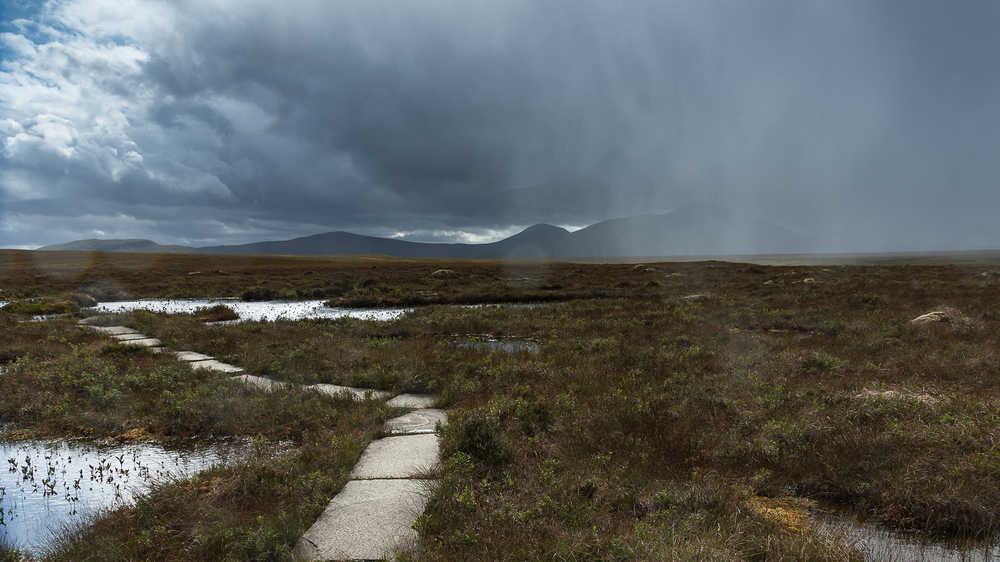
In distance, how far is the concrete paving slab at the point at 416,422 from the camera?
6.16 m

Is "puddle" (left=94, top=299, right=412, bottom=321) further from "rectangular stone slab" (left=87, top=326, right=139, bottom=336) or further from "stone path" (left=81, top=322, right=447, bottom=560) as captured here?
"stone path" (left=81, top=322, right=447, bottom=560)

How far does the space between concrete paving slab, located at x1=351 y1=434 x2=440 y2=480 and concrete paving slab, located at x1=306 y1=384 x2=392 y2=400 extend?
196 cm

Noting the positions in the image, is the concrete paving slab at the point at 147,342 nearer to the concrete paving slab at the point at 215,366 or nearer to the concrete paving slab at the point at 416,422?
the concrete paving slab at the point at 215,366

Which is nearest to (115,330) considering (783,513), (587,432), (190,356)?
(190,356)

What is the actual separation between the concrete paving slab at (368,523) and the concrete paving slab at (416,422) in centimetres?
156

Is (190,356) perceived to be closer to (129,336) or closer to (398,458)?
(129,336)

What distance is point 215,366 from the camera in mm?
10219

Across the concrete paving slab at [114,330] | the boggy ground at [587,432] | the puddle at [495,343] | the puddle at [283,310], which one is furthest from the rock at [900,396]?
the concrete paving slab at [114,330]

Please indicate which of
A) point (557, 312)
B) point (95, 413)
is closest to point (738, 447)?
point (95, 413)

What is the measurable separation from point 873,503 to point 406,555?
15.3 ft

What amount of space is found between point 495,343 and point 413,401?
6461 mm

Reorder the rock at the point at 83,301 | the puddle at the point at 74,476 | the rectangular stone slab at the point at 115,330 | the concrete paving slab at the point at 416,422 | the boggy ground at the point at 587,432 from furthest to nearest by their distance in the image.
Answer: the rock at the point at 83,301, the rectangular stone slab at the point at 115,330, the concrete paving slab at the point at 416,422, the puddle at the point at 74,476, the boggy ground at the point at 587,432

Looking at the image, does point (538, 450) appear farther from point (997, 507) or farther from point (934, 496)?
point (997, 507)

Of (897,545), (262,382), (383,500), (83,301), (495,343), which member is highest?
(83,301)
